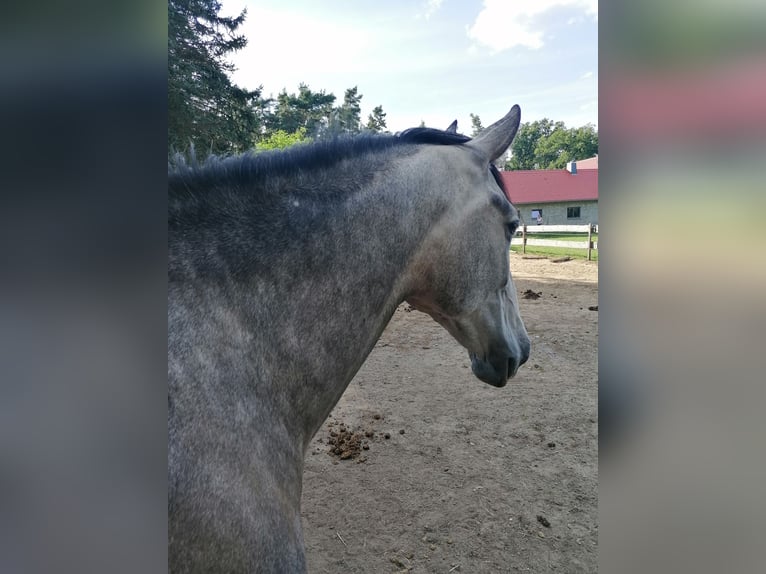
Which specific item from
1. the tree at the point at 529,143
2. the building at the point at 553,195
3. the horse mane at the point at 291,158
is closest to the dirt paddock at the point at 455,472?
the horse mane at the point at 291,158

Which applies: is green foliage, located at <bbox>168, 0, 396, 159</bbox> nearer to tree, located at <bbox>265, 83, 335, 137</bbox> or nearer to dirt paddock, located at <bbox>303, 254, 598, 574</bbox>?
dirt paddock, located at <bbox>303, 254, 598, 574</bbox>

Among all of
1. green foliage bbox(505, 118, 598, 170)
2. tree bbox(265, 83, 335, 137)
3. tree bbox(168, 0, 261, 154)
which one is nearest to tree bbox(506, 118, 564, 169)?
green foliage bbox(505, 118, 598, 170)

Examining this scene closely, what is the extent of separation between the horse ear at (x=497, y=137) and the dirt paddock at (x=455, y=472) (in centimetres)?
235

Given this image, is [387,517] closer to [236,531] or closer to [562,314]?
[236,531]

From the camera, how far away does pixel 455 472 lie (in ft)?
11.4

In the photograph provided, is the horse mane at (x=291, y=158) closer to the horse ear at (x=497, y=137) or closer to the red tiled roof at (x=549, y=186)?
the horse ear at (x=497, y=137)

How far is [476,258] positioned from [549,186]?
38866 millimetres

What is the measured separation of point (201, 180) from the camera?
134 cm

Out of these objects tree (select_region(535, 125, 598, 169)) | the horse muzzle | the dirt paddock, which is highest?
tree (select_region(535, 125, 598, 169))
